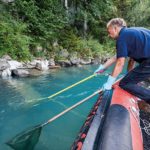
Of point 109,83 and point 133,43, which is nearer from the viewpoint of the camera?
point 133,43

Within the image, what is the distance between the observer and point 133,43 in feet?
11.2

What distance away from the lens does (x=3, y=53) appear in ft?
28.3

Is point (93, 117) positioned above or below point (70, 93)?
above

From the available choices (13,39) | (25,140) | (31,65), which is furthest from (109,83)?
(13,39)

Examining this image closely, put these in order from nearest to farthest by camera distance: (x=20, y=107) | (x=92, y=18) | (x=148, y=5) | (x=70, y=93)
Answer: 1. (x=20, y=107)
2. (x=70, y=93)
3. (x=92, y=18)
4. (x=148, y=5)

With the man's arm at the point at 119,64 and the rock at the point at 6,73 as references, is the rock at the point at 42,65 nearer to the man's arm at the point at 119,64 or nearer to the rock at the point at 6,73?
the rock at the point at 6,73

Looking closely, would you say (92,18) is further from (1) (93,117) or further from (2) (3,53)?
(1) (93,117)

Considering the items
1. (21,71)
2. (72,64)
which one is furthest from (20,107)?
(72,64)

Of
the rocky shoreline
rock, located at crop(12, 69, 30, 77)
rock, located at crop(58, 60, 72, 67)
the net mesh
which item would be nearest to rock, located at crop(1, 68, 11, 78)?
the rocky shoreline

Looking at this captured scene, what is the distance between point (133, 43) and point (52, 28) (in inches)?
333

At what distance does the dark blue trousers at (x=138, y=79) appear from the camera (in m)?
3.62

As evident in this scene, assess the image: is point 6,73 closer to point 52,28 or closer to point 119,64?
point 52,28

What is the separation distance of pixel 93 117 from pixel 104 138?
2.38 ft

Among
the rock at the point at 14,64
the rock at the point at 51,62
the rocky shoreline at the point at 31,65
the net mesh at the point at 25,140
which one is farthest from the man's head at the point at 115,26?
the rock at the point at 51,62
